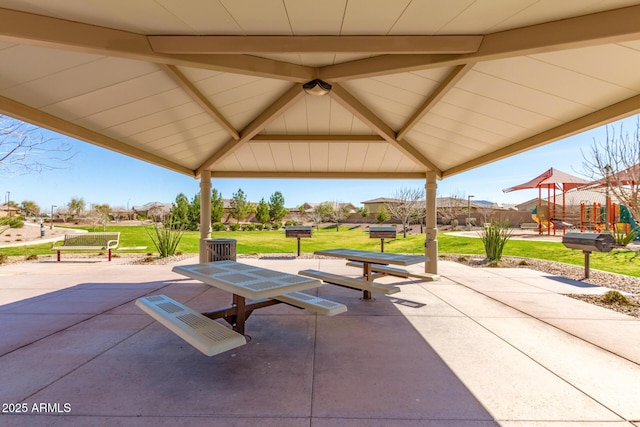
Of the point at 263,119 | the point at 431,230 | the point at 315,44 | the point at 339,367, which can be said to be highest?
the point at 263,119

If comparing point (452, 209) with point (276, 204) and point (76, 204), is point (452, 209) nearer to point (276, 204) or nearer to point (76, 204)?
point (276, 204)

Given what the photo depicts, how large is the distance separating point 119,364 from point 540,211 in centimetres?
2695

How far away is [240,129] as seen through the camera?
6020 mm

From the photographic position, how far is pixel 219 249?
7070 millimetres

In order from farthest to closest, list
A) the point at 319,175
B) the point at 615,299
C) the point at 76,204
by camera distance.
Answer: the point at 76,204 < the point at 319,175 < the point at 615,299

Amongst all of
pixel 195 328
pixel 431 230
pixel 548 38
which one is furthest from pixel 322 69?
pixel 431 230

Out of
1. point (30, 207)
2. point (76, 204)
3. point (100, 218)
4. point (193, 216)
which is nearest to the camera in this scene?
point (100, 218)

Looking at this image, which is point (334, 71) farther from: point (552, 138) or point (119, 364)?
point (119, 364)

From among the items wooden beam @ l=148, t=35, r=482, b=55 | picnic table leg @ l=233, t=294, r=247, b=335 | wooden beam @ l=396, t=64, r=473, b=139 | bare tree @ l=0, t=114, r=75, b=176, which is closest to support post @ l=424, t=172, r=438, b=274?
wooden beam @ l=396, t=64, r=473, b=139

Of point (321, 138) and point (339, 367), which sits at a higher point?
point (321, 138)

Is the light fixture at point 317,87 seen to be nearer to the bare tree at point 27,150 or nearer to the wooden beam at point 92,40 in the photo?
the wooden beam at point 92,40

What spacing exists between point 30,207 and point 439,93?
59.4 m

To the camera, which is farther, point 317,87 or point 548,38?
point 317,87

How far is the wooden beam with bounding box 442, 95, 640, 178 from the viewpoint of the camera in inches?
132
